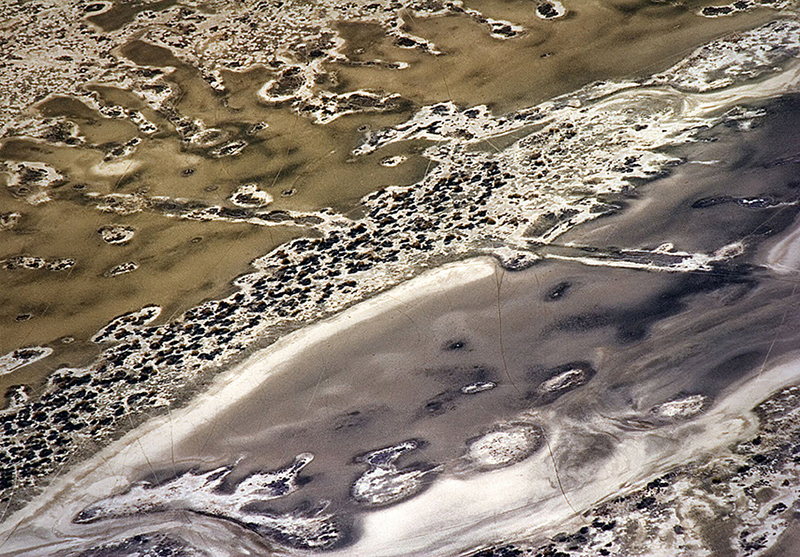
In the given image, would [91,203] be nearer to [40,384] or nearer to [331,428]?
[40,384]

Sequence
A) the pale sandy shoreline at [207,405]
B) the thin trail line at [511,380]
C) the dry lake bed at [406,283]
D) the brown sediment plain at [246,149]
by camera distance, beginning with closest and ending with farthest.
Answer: the thin trail line at [511,380]
the dry lake bed at [406,283]
the pale sandy shoreline at [207,405]
the brown sediment plain at [246,149]

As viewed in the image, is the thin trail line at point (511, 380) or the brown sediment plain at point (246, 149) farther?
the brown sediment plain at point (246, 149)

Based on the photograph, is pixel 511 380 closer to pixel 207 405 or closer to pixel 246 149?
pixel 207 405

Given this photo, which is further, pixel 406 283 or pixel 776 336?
pixel 406 283

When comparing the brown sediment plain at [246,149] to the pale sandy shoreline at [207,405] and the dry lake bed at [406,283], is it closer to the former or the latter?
the dry lake bed at [406,283]

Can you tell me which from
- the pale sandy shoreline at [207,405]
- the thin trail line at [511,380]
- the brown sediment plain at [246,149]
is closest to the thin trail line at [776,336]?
the thin trail line at [511,380]

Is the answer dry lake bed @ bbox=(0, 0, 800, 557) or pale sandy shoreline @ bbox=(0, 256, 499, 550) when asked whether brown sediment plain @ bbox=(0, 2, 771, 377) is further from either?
pale sandy shoreline @ bbox=(0, 256, 499, 550)

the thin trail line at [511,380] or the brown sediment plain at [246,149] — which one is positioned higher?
the brown sediment plain at [246,149]

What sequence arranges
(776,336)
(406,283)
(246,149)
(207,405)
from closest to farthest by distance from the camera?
1. (776,336)
2. (207,405)
3. (406,283)
4. (246,149)

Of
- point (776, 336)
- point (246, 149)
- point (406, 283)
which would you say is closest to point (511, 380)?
point (406, 283)

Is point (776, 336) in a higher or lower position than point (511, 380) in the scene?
higher

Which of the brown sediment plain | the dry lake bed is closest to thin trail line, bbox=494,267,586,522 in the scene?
the dry lake bed

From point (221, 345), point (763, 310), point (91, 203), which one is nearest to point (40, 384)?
point (221, 345)

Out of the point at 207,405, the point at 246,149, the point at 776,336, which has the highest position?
the point at 246,149
